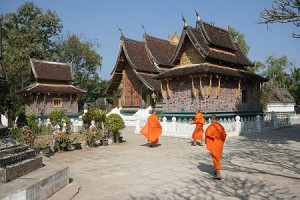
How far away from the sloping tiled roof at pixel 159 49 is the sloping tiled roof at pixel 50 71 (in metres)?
9.94

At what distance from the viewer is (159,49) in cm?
3041

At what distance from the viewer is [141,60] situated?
28.8 meters

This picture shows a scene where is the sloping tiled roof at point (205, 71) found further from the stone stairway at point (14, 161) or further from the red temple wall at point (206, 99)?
the stone stairway at point (14, 161)

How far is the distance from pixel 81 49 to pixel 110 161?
129ft

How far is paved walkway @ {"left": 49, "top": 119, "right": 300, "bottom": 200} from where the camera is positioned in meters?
5.41

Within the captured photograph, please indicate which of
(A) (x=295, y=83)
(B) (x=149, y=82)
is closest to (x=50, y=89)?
(B) (x=149, y=82)

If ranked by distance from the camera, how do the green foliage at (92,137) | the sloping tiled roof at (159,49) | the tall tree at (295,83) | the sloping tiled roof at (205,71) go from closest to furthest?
the green foliage at (92,137), the sloping tiled roof at (205,71), the sloping tiled roof at (159,49), the tall tree at (295,83)

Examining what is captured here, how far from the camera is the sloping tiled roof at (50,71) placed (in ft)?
100

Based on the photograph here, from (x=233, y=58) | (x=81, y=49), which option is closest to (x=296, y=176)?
(x=233, y=58)

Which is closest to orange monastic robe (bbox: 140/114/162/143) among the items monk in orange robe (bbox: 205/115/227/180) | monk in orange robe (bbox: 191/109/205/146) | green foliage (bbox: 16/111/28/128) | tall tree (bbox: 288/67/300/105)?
monk in orange robe (bbox: 191/109/205/146)

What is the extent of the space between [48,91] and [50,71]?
3.27 meters

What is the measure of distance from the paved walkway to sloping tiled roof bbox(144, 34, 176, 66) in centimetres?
1902

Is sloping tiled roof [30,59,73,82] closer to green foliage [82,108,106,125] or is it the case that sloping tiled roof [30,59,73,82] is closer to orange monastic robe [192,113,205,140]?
green foliage [82,108,106,125]

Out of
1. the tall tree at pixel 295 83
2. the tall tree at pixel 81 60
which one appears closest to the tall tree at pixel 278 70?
the tall tree at pixel 295 83
